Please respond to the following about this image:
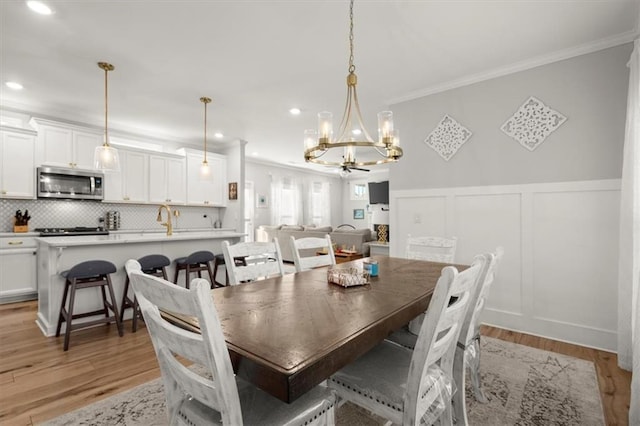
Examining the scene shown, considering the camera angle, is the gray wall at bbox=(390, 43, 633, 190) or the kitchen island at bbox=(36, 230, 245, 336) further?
the kitchen island at bbox=(36, 230, 245, 336)

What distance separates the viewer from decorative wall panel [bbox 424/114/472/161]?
346 cm

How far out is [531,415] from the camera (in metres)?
1.78

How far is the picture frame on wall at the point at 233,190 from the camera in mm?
6441

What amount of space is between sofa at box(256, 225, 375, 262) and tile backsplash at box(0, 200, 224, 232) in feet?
6.58

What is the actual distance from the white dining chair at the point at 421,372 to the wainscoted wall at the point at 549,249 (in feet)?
7.31

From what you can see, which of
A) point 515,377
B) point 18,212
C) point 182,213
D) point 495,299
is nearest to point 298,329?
point 515,377

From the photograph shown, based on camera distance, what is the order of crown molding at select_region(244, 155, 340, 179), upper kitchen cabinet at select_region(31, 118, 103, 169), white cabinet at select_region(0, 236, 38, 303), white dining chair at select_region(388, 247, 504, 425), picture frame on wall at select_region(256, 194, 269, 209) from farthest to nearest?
picture frame on wall at select_region(256, 194, 269, 209)
crown molding at select_region(244, 155, 340, 179)
upper kitchen cabinet at select_region(31, 118, 103, 169)
white cabinet at select_region(0, 236, 38, 303)
white dining chair at select_region(388, 247, 504, 425)

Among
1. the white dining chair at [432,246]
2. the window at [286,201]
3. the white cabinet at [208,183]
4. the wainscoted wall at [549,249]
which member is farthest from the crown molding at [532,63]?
the window at [286,201]

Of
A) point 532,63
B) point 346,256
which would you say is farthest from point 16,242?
point 532,63

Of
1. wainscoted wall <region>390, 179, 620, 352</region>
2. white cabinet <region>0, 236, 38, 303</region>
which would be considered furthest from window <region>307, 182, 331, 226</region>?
white cabinet <region>0, 236, 38, 303</region>

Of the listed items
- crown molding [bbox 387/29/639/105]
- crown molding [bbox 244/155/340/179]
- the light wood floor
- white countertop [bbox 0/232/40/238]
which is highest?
crown molding [bbox 387/29/639/105]

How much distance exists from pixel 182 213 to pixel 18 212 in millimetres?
2385

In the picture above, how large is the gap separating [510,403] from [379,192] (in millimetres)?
8170

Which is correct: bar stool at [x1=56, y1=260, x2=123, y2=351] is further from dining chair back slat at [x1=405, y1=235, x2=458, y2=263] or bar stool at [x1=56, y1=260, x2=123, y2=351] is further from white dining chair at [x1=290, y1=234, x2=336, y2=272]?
dining chair back slat at [x1=405, y1=235, x2=458, y2=263]
